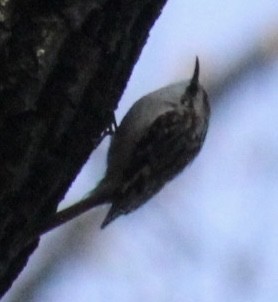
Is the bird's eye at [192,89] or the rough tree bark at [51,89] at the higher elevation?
the rough tree bark at [51,89]

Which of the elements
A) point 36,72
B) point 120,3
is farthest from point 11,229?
point 120,3

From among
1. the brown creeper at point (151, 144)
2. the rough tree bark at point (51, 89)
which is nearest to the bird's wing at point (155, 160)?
the brown creeper at point (151, 144)

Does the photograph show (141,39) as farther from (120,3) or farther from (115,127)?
(115,127)

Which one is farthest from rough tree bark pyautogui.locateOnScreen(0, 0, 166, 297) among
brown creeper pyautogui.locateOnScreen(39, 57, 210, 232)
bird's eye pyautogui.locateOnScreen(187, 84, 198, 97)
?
bird's eye pyautogui.locateOnScreen(187, 84, 198, 97)

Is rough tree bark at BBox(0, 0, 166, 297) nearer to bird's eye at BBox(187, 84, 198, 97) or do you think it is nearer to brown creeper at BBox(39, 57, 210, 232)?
brown creeper at BBox(39, 57, 210, 232)

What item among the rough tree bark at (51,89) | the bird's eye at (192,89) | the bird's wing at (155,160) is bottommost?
the bird's wing at (155,160)

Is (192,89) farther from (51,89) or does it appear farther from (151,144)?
(51,89)

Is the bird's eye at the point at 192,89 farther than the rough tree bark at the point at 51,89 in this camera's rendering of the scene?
Yes

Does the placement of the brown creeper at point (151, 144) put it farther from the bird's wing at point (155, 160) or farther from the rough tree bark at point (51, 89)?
the rough tree bark at point (51, 89)
